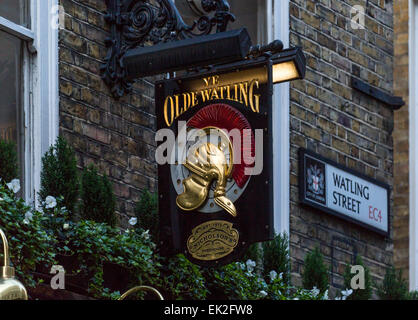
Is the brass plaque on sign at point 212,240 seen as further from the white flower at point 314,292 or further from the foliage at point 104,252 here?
the white flower at point 314,292

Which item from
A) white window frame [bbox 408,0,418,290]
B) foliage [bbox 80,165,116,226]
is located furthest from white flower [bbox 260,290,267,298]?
white window frame [bbox 408,0,418,290]

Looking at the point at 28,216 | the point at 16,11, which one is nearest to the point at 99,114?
the point at 16,11

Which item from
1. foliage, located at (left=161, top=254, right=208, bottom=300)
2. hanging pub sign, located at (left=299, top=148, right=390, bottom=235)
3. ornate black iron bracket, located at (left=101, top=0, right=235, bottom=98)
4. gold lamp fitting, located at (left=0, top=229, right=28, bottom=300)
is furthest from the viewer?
hanging pub sign, located at (left=299, top=148, right=390, bottom=235)

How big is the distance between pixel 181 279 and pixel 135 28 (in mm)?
1741

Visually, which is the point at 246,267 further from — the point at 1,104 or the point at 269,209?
the point at 1,104

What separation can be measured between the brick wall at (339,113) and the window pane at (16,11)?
8.90ft

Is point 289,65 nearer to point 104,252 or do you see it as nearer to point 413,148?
point 104,252

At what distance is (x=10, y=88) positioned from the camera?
8.17 metres

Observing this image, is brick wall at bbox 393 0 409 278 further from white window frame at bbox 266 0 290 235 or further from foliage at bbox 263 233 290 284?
foliage at bbox 263 233 290 284

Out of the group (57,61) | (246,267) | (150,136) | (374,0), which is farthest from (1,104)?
(374,0)

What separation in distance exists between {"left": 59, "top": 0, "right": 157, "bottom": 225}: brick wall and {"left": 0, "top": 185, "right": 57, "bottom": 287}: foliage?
1.36m

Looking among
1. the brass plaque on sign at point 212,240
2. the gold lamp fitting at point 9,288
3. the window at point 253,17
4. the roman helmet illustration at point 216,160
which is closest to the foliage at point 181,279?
the brass plaque on sign at point 212,240

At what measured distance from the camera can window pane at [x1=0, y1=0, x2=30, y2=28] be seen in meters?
8.16

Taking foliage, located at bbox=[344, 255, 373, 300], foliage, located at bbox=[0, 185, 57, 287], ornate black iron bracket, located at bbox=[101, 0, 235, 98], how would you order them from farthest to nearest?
foliage, located at bbox=[344, 255, 373, 300] → ornate black iron bracket, located at bbox=[101, 0, 235, 98] → foliage, located at bbox=[0, 185, 57, 287]
